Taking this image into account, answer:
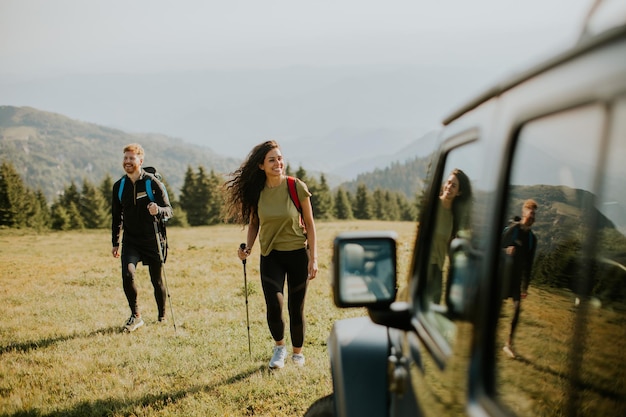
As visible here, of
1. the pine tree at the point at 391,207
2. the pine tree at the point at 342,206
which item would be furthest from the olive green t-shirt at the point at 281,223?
the pine tree at the point at 391,207

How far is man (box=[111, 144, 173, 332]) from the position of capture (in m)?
7.18

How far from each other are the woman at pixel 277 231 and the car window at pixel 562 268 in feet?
13.7

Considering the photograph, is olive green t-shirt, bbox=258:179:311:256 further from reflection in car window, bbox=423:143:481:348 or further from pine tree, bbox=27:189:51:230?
pine tree, bbox=27:189:51:230

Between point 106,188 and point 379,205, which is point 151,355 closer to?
point 106,188

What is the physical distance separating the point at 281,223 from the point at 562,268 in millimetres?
4234

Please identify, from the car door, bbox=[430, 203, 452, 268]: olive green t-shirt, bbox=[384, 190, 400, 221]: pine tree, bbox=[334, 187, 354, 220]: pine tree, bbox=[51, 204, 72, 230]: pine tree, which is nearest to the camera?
the car door

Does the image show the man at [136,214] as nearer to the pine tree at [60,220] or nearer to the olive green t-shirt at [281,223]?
the olive green t-shirt at [281,223]

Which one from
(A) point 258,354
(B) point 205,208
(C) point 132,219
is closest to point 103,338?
(C) point 132,219

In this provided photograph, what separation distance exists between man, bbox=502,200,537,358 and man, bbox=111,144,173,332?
6.29 meters

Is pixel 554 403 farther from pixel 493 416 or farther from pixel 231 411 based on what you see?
pixel 231 411

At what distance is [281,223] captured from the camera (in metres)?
5.39

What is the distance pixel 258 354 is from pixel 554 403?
18.7 ft

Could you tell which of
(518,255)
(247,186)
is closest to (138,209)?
(247,186)

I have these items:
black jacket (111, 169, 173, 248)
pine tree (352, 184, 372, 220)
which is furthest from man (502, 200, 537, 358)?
pine tree (352, 184, 372, 220)
